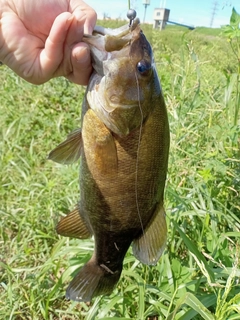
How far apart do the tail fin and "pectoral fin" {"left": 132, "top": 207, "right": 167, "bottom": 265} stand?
0.88 ft

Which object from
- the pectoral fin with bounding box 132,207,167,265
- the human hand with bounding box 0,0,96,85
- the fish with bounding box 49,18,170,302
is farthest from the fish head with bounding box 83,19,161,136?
the pectoral fin with bounding box 132,207,167,265

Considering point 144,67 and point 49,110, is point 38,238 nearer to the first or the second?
point 144,67

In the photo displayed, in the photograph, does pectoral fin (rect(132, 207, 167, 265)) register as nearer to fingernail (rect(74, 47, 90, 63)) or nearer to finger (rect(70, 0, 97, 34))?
fingernail (rect(74, 47, 90, 63))

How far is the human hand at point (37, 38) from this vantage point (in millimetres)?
1864

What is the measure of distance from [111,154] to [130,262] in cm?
108

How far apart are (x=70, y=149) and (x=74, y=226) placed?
46 centimetres

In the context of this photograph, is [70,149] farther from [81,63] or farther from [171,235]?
[171,235]

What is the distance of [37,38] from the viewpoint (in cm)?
205

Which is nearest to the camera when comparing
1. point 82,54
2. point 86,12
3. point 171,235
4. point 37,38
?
point 82,54

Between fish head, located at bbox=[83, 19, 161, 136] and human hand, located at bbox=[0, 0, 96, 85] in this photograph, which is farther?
human hand, located at bbox=[0, 0, 96, 85]

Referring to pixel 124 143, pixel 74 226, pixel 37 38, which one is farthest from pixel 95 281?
pixel 37 38

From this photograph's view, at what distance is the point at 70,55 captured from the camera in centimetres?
179

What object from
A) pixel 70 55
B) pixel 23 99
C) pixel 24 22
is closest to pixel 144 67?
pixel 70 55

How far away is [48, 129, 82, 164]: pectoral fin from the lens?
192 centimetres
